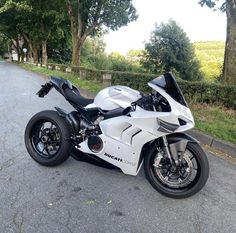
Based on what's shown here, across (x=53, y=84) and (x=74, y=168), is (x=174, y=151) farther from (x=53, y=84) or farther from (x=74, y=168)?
(x=53, y=84)

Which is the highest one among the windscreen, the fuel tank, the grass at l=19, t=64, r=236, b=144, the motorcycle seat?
the windscreen

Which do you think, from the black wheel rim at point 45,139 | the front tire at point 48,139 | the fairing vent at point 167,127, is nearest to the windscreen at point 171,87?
the fairing vent at point 167,127

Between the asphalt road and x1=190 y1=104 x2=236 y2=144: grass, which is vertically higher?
x1=190 y1=104 x2=236 y2=144: grass

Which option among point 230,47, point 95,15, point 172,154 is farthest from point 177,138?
point 95,15

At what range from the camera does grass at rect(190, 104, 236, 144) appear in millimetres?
5293

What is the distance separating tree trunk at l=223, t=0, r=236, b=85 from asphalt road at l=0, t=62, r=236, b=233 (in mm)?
4769

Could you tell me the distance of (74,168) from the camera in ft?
12.6

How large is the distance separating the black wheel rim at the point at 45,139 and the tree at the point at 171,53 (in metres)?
18.2

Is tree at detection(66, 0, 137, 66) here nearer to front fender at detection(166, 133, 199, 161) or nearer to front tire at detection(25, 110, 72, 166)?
front tire at detection(25, 110, 72, 166)

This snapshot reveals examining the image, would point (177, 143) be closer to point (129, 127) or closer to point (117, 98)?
point (129, 127)

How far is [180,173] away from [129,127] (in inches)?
Result: 32.1

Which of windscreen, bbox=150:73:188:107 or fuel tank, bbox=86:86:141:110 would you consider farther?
fuel tank, bbox=86:86:141:110

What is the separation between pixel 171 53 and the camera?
850 inches

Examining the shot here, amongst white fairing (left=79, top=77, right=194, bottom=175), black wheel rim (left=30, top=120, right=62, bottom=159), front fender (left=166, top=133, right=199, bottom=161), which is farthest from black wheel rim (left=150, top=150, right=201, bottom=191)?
black wheel rim (left=30, top=120, right=62, bottom=159)
